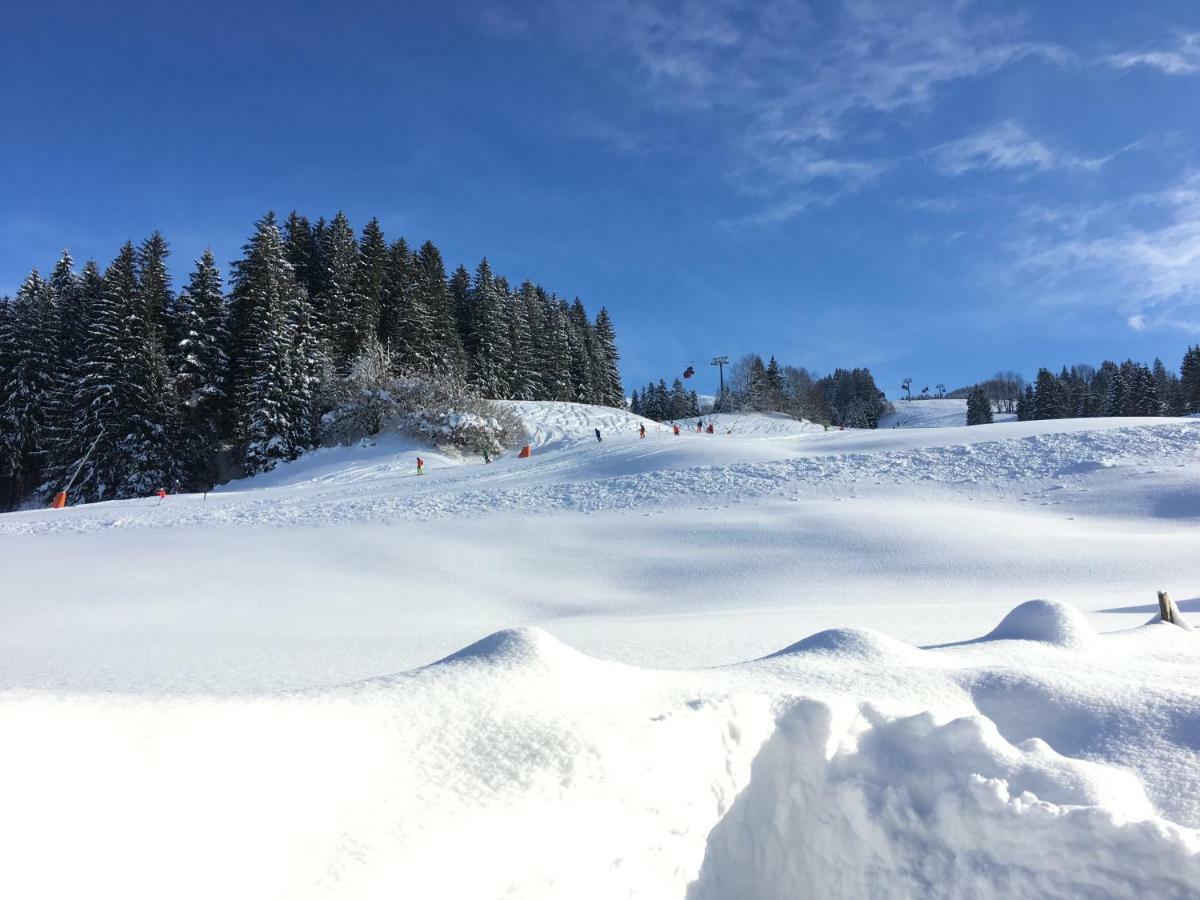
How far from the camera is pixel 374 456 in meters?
30.9

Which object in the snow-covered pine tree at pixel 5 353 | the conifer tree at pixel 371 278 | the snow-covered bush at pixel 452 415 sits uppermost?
the conifer tree at pixel 371 278

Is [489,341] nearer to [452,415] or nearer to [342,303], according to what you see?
[342,303]

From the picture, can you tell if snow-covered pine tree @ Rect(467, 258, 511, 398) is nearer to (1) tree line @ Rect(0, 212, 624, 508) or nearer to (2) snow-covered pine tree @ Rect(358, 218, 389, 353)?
(1) tree line @ Rect(0, 212, 624, 508)

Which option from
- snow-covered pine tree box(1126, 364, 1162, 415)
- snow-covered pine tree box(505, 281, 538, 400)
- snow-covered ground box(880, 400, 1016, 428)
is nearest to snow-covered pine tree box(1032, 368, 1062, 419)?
snow-covered pine tree box(1126, 364, 1162, 415)

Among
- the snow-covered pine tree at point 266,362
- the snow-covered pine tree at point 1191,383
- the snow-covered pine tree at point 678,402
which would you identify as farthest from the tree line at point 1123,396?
the snow-covered pine tree at point 266,362

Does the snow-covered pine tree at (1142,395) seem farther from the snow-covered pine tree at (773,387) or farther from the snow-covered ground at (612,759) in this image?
the snow-covered ground at (612,759)

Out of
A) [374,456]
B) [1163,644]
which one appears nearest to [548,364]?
[374,456]

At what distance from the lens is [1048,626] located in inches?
174

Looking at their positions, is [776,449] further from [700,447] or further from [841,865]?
[841,865]

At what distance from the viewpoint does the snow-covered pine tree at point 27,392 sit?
35.4 meters

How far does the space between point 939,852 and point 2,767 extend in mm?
2823

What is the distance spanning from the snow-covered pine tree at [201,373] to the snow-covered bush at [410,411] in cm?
639

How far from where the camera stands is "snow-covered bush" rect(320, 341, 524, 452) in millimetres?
32469

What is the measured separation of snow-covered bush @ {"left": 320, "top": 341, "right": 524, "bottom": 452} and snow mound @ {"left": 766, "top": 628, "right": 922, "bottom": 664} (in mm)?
29153
